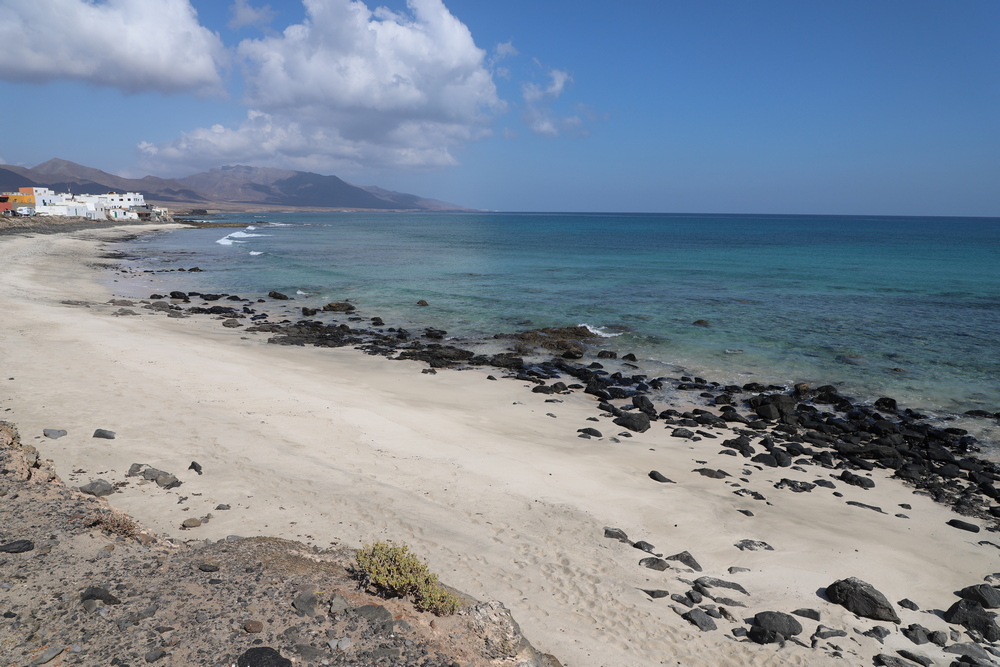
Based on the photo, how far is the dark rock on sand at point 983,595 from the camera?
23.2ft

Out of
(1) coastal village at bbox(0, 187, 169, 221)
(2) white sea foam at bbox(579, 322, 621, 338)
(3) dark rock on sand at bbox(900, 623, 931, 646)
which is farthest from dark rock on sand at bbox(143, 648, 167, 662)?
(1) coastal village at bbox(0, 187, 169, 221)

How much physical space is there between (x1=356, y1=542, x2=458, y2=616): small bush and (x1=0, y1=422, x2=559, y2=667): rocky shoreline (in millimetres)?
95

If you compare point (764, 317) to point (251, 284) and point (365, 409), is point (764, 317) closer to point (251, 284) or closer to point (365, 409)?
point (365, 409)

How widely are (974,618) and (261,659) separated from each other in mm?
8163

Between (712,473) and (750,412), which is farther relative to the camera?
(750,412)

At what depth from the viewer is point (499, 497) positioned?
29.4 feet

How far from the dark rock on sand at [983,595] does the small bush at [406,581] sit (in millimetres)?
7065

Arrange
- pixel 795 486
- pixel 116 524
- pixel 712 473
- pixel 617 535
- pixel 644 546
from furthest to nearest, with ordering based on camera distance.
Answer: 1. pixel 712 473
2. pixel 795 486
3. pixel 617 535
4. pixel 644 546
5. pixel 116 524

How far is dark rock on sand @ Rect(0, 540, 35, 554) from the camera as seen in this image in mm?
5239

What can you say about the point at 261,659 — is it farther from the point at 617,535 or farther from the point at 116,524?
the point at 617,535

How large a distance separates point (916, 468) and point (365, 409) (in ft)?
40.5

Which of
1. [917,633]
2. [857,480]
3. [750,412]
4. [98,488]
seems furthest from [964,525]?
[98,488]

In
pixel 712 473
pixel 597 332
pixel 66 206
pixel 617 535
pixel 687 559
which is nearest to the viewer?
pixel 687 559

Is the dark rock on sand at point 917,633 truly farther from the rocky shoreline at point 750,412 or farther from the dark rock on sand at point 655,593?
the rocky shoreline at point 750,412
